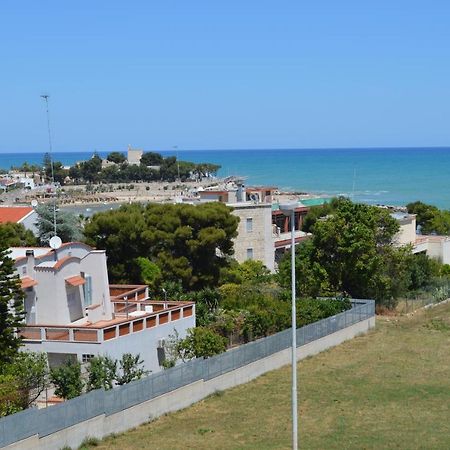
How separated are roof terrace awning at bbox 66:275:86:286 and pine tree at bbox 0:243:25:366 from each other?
325 centimetres

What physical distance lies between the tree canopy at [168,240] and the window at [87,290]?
322 inches

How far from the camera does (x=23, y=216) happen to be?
4603 centimetres

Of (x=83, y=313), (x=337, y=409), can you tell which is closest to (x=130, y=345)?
(x=83, y=313)

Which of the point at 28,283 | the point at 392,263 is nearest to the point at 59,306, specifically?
the point at 28,283

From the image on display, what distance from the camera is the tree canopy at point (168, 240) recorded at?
3984 centimetres

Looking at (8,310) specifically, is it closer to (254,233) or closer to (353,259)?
(353,259)

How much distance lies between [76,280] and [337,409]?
9.88m

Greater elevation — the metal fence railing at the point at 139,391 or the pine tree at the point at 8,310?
the pine tree at the point at 8,310

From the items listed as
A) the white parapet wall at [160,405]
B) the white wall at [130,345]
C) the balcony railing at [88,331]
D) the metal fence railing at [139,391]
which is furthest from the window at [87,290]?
the white parapet wall at [160,405]

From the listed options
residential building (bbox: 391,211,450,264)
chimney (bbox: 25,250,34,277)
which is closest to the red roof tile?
chimney (bbox: 25,250,34,277)

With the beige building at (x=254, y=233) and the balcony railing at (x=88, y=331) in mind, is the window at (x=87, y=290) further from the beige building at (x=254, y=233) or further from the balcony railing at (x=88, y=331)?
the beige building at (x=254, y=233)

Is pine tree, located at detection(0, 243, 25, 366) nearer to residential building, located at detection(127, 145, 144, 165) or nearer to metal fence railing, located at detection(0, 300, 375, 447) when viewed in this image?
metal fence railing, located at detection(0, 300, 375, 447)

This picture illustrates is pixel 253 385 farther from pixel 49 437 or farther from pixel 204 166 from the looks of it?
pixel 204 166

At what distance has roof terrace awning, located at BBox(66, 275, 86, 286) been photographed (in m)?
29.5
